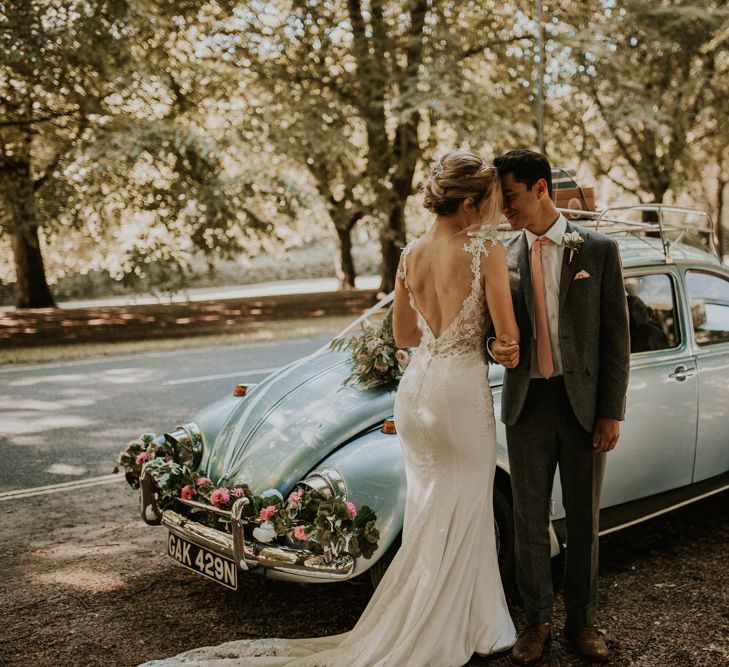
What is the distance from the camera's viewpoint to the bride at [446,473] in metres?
3.17

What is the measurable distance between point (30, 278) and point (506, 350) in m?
18.3

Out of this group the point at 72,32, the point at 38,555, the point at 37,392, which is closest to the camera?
Result: the point at 38,555

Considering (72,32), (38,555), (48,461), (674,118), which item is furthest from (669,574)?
(674,118)

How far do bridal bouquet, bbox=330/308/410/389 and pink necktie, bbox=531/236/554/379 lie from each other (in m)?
0.88

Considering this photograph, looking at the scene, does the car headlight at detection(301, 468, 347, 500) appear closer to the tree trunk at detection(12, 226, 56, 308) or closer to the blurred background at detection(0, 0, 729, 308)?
the blurred background at detection(0, 0, 729, 308)

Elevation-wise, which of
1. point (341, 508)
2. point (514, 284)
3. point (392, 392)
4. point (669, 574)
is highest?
point (514, 284)

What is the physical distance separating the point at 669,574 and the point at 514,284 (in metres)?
1.94

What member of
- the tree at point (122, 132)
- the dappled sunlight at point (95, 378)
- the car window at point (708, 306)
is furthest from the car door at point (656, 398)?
the tree at point (122, 132)

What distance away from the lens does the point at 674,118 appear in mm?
18391

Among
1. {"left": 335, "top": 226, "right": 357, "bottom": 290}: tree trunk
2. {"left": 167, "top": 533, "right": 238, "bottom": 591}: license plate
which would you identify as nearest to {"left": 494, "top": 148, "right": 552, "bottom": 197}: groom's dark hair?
{"left": 167, "top": 533, "right": 238, "bottom": 591}: license plate

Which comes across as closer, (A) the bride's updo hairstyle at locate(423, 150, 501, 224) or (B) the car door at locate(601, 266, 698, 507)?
(A) the bride's updo hairstyle at locate(423, 150, 501, 224)

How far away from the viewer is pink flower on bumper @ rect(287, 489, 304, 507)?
343 cm

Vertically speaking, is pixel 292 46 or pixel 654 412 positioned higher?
pixel 292 46

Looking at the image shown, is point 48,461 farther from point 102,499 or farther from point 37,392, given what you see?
point 37,392
